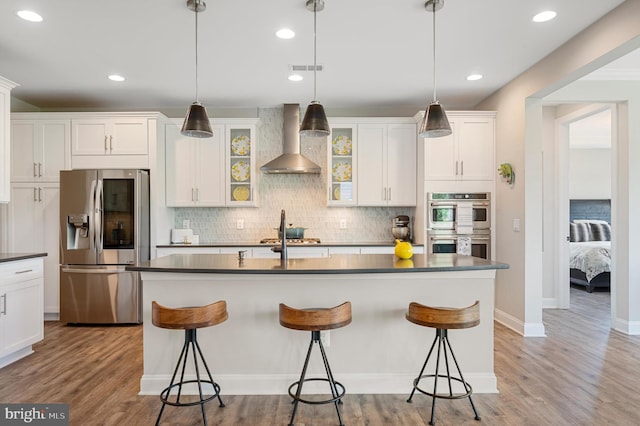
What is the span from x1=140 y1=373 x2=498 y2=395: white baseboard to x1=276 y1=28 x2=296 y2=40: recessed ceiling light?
105 inches

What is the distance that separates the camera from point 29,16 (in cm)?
302

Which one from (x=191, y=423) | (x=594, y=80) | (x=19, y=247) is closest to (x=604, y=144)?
(x=594, y=80)

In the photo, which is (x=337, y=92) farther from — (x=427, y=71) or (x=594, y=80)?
(x=594, y=80)

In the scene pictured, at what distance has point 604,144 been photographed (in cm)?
869

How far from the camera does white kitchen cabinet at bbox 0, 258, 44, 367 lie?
11.1ft

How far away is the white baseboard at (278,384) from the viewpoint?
9.43 ft

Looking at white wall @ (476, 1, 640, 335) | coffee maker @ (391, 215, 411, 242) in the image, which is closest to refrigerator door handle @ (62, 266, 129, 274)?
coffee maker @ (391, 215, 411, 242)

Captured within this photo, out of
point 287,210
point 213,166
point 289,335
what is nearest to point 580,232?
point 287,210

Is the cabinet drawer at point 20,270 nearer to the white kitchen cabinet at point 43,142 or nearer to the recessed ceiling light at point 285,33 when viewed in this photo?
the white kitchen cabinet at point 43,142

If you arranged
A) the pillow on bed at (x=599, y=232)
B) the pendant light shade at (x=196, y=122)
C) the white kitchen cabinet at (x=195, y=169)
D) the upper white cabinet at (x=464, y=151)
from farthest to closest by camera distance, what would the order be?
the pillow on bed at (x=599, y=232)
the white kitchen cabinet at (x=195, y=169)
the upper white cabinet at (x=464, y=151)
the pendant light shade at (x=196, y=122)

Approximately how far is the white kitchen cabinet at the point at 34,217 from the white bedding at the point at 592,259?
25.0ft

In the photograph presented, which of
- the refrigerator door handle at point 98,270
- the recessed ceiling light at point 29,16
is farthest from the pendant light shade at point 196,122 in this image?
the refrigerator door handle at point 98,270

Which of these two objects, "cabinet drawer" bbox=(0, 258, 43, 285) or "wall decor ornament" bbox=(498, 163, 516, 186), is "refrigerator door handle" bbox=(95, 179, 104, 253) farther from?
"wall decor ornament" bbox=(498, 163, 516, 186)

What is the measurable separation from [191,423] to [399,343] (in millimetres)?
1462
